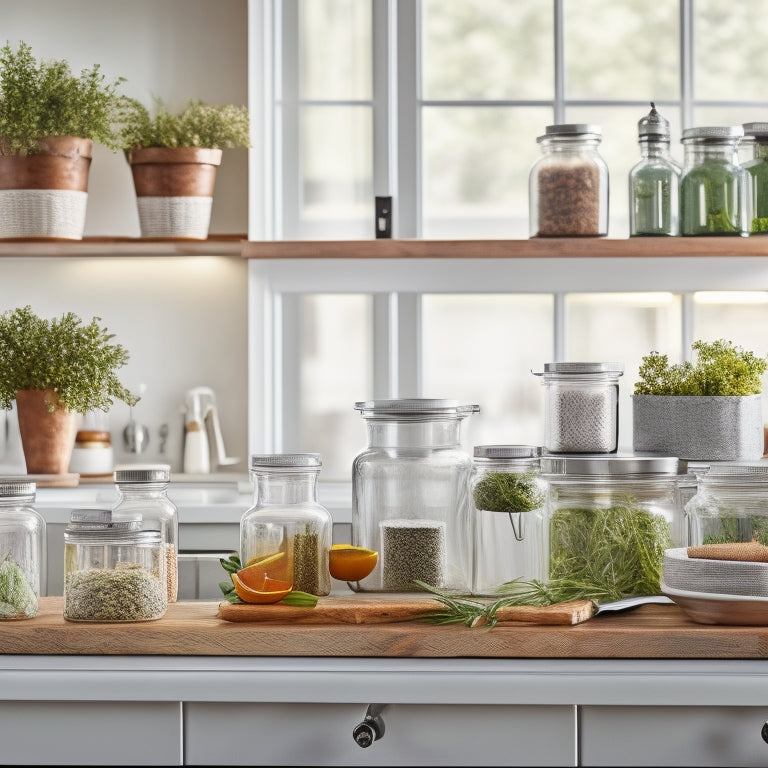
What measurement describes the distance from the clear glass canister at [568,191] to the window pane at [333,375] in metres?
0.57

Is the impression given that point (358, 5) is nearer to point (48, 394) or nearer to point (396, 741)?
point (48, 394)

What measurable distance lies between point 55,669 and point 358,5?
6.78ft

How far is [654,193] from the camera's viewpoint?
2389 millimetres

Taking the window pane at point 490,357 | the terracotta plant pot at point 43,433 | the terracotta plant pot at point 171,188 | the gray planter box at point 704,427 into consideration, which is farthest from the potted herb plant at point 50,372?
the gray planter box at point 704,427

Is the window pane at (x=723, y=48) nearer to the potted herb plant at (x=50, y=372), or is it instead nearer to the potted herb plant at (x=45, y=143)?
the potted herb plant at (x=45, y=143)

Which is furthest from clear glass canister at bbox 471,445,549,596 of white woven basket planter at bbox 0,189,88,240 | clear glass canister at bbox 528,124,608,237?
white woven basket planter at bbox 0,189,88,240

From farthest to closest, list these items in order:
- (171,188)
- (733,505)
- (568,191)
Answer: (171,188) < (568,191) < (733,505)

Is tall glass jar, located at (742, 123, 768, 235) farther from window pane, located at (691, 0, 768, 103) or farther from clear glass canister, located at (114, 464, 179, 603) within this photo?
clear glass canister, located at (114, 464, 179, 603)

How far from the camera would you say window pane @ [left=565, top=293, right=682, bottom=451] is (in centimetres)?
271

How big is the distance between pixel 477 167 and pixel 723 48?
702 millimetres

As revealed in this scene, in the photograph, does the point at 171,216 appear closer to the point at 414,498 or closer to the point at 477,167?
the point at 477,167

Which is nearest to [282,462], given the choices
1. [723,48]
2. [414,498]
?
[414,498]

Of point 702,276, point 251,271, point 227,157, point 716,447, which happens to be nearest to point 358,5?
point 227,157

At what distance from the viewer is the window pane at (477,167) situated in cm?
276
